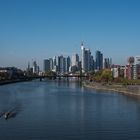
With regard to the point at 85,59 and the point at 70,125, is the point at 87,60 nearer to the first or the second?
the point at 85,59

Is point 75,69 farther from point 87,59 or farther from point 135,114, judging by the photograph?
point 135,114

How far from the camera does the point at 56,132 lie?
14.7 metres

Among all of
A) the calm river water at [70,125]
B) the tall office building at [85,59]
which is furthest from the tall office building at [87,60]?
the calm river water at [70,125]

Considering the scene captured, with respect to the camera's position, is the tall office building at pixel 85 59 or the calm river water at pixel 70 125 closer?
the calm river water at pixel 70 125

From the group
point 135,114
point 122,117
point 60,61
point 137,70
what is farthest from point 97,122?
point 60,61

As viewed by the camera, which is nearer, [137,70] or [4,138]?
[4,138]

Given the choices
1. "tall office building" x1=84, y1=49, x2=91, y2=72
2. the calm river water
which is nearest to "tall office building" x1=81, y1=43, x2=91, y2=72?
"tall office building" x1=84, y1=49, x2=91, y2=72

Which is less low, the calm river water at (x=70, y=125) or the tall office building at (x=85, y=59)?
the tall office building at (x=85, y=59)

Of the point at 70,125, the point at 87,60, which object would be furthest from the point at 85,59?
the point at 70,125

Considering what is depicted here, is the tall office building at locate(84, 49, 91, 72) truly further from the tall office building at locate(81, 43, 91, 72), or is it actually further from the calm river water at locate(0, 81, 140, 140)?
the calm river water at locate(0, 81, 140, 140)

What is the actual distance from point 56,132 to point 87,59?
401 feet

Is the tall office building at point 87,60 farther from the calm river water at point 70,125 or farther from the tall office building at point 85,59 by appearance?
the calm river water at point 70,125

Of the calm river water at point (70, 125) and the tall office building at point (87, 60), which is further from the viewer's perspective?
the tall office building at point (87, 60)

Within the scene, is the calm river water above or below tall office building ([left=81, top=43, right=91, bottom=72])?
below
